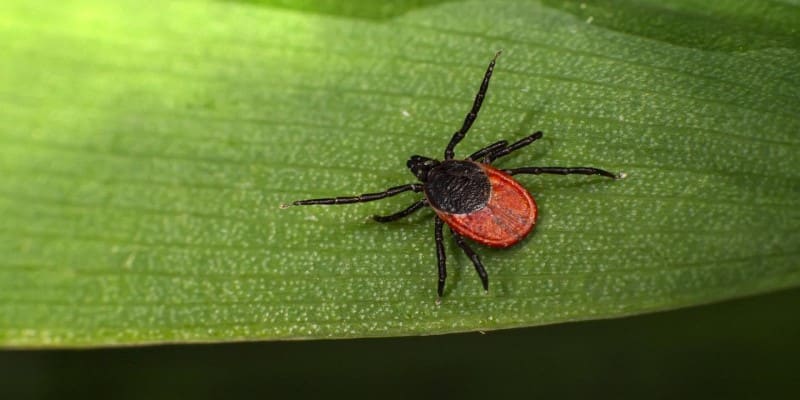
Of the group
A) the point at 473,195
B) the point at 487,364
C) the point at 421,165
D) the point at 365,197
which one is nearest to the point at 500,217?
the point at 473,195

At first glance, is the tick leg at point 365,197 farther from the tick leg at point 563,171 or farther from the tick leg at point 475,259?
the tick leg at point 563,171

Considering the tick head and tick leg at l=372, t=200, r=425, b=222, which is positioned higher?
the tick head

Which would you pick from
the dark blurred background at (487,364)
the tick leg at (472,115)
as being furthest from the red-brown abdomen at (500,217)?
the dark blurred background at (487,364)

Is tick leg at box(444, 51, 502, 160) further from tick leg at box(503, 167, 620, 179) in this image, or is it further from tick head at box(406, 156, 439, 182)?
tick leg at box(503, 167, 620, 179)

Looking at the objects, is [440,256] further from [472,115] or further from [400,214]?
[472,115]

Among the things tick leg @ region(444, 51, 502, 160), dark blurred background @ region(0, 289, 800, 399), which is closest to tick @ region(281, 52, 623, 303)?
tick leg @ region(444, 51, 502, 160)
